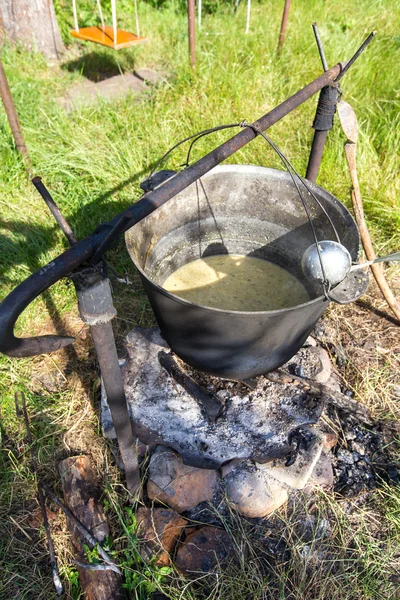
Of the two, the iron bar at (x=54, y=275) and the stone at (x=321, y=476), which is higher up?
the iron bar at (x=54, y=275)

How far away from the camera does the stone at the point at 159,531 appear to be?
1.67 metres

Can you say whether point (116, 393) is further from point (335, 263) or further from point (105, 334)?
point (335, 263)

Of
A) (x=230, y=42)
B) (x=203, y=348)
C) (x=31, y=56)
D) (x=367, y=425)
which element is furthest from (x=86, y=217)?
(x=31, y=56)

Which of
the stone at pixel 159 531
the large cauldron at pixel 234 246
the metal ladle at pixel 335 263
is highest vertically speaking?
the metal ladle at pixel 335 263

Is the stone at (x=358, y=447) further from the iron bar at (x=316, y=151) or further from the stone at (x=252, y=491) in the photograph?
the iron bar at (x=316, y=151)

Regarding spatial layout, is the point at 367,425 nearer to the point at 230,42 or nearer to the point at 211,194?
the point at 211,194

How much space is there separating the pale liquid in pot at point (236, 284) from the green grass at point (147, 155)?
0.36 m

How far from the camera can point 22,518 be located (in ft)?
5.89

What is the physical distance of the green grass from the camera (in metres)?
1.74

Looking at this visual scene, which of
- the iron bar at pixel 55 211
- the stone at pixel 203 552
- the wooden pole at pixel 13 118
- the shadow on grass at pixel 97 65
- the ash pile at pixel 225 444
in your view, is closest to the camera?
the iron bar at pixel 55 211

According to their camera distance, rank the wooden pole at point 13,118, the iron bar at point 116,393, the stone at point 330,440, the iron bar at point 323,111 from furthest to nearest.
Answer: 1. the wooden pole at point 13,118
2. the stone at point 330,440
3. the iron bar at point 323,111
4. the iron bar at point 116,393

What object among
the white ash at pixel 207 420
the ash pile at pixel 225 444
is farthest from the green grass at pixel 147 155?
the white ash at pixel 207 420

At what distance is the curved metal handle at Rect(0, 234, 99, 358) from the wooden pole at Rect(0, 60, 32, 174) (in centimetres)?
228

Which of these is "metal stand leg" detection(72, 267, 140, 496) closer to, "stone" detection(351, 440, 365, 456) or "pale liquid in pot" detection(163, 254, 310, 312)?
"pale liquid in pot" detection(163, 254, 310, 312)
